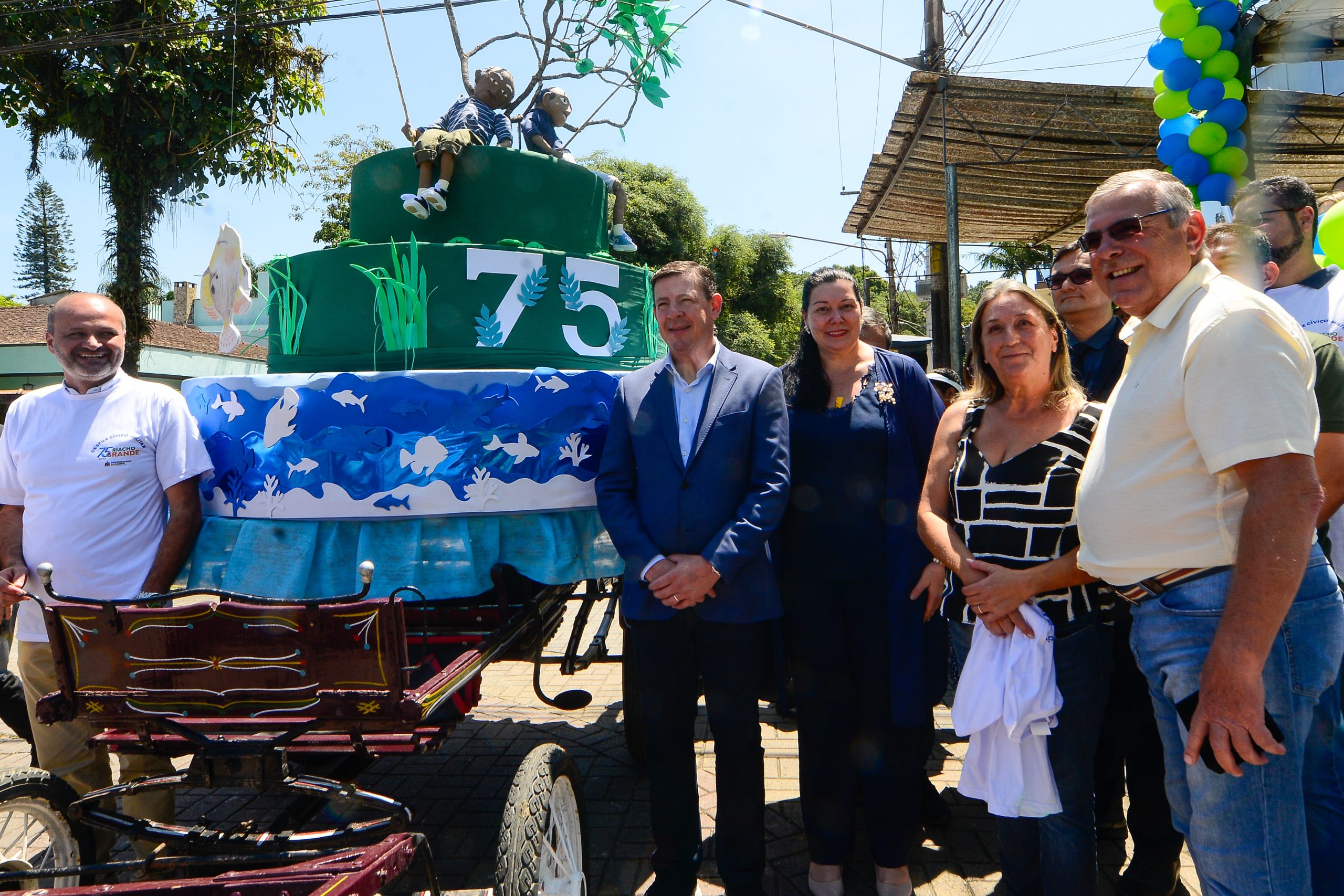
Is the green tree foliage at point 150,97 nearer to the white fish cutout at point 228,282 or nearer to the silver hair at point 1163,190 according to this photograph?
the white fish cutout at point 228,282

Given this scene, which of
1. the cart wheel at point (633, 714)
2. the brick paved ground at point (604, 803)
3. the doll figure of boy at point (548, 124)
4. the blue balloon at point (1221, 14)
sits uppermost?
the blue balloon at point (1221, 14)

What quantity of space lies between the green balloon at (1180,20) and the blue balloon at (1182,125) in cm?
44

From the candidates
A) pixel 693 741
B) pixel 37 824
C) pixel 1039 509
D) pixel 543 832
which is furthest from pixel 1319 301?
pixel 37 824

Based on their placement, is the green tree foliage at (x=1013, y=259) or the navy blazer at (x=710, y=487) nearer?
the navy blazer at (x=710, y=487)

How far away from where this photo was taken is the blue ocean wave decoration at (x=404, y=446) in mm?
2824

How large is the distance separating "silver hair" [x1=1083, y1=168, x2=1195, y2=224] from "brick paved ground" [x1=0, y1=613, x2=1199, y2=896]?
2.22m

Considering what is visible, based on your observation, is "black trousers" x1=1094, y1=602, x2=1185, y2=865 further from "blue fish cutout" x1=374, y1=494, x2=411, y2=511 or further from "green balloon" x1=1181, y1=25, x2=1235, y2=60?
"green balloon" x1=1181, y1=25, x2=1235, y2=60

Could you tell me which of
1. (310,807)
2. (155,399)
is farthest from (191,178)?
(310,807)

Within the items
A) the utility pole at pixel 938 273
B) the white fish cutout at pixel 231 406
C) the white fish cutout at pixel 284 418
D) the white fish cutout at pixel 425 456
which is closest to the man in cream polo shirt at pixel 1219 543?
the white fish cutout at pixel 425 456

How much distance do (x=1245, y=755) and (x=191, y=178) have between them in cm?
1422

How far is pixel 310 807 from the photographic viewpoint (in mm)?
2436

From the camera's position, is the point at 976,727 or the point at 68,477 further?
the point at 68,477

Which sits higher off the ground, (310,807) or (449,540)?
(449,540)

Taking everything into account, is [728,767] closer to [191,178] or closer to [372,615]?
[372,615]
